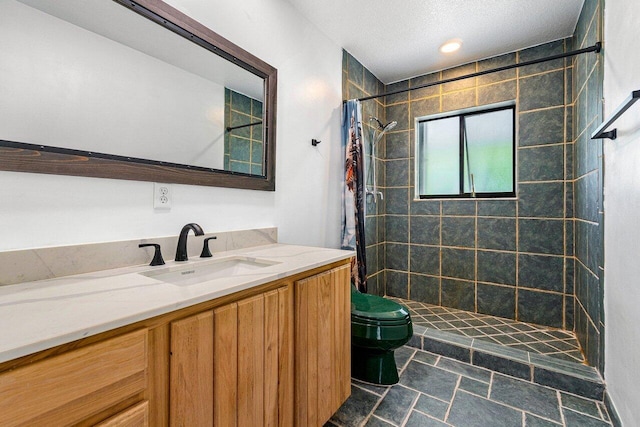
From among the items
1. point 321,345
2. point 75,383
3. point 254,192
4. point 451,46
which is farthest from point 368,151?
point 75,383

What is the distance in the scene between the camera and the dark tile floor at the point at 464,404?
4.49 ft

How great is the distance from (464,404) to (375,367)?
0.48m

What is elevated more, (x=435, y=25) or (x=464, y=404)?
(x=435, y=25)

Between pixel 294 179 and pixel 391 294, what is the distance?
1827 millimetres

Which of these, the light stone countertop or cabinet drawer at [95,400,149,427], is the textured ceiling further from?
cabinet drawer at [95,400,149,427]

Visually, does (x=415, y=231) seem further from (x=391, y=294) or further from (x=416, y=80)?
(x=416, y=80)

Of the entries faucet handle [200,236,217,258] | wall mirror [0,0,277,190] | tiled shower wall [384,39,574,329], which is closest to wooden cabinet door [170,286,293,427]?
faucet handle [200,236,217,258]

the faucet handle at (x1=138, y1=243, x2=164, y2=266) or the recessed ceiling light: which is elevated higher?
the recessed ceiling light

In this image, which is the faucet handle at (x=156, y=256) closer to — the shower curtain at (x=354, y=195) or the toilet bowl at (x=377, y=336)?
the toilet bowl at (x=377, y=336)

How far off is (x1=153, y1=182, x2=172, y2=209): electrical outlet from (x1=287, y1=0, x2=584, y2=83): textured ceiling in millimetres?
1516

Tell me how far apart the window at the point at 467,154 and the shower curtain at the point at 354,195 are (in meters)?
0.98

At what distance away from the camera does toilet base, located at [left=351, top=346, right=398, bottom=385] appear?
1.65 metres

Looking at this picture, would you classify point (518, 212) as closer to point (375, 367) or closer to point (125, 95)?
point (375, 367)

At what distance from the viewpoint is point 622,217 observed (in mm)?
1215
